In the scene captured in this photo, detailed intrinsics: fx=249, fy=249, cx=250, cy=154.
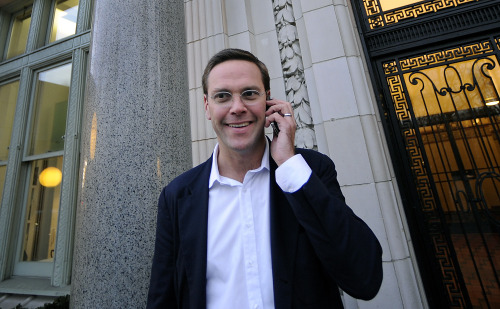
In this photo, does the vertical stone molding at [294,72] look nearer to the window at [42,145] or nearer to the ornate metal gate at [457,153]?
the ornate metal gate at [457,153]

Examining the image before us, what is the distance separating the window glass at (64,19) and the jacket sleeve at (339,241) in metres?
7.12

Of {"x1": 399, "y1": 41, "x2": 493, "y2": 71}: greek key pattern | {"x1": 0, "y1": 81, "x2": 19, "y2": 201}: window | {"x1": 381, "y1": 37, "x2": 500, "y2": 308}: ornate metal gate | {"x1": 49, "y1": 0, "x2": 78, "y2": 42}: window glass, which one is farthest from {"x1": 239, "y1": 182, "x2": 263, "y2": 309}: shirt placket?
{"x1": 0, "y1": 81, "x2": 19, "y2": 201}: window

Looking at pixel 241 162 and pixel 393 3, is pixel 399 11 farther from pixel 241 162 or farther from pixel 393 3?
pixel 241 162

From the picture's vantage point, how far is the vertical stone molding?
349cm

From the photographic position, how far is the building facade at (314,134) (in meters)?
1.71

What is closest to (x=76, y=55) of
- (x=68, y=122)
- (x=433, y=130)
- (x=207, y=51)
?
(x=68, y=122)

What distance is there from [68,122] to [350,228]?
5683 mm

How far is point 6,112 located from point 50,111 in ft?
5.19

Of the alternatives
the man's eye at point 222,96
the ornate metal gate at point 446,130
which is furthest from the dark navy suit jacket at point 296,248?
the ornate metal gate at point 446,130

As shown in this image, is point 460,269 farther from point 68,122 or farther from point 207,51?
point 68,122

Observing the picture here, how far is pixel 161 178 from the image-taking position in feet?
5.77

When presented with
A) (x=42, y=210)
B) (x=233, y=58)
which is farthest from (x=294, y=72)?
(x=42, y=210)

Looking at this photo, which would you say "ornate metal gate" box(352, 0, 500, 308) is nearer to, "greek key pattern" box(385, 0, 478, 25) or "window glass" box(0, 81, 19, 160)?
"greek key pattern" box(385, 0, 478, 25)

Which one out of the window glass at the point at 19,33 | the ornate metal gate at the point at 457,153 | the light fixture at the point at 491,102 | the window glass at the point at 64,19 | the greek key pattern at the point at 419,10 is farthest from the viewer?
the window glass at the point at 19,33
